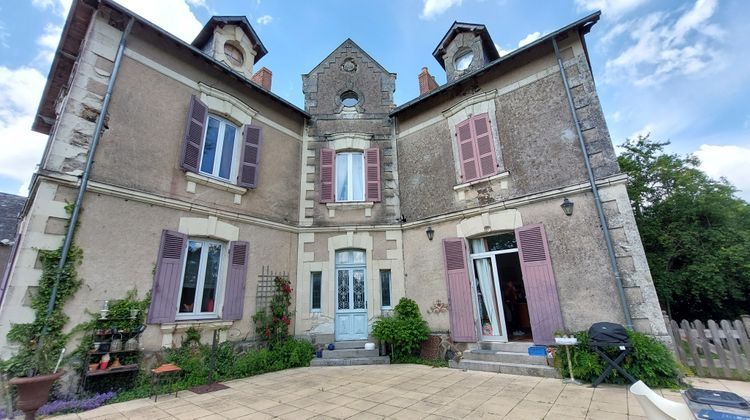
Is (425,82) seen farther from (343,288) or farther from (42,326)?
(42,326)

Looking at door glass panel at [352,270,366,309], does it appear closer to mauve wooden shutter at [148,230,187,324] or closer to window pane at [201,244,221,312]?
window pane at [201,244,221,312]

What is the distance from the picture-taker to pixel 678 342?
4.84 m

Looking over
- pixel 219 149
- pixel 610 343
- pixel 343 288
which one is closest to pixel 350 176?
pixel 343 288

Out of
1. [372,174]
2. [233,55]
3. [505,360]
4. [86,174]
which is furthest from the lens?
[233,55]

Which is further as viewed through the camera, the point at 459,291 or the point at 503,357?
the point at 459,291

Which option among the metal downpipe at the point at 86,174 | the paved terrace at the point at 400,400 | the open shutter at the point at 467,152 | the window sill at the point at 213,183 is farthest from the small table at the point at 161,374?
the open shutter at the point at 467,152

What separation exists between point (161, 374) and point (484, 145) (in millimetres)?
6953

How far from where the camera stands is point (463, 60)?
8.13m

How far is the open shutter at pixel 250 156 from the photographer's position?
21.5ft

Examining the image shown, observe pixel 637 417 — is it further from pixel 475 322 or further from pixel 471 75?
pixel 471 75

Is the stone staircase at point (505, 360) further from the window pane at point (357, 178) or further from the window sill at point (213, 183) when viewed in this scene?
the window sill at point (213, 183)

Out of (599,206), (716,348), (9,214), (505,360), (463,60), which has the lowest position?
(505,360)

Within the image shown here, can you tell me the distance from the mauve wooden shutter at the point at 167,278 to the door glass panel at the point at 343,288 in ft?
10.4

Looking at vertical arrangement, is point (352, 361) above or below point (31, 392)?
below
